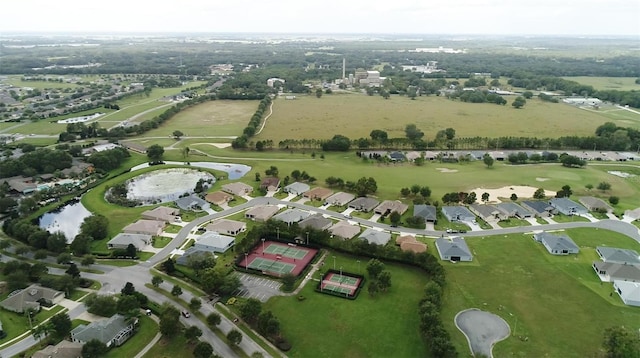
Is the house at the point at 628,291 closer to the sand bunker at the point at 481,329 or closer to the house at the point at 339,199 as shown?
the sand bunker at the point at 481,329

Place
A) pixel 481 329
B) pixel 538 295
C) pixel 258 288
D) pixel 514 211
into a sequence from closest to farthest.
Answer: pixel 481 329
pixel 538 295
pixel 258 288
pixel 514 211

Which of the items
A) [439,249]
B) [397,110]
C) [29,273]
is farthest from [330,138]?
[29,273]

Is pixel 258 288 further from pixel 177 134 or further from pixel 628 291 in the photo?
pixel 177 134

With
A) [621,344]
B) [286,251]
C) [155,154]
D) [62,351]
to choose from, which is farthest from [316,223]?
[155,154]

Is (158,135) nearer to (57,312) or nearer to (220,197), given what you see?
(220,197)

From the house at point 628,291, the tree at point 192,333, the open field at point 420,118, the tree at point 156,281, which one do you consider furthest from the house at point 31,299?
the open field at point 420,118

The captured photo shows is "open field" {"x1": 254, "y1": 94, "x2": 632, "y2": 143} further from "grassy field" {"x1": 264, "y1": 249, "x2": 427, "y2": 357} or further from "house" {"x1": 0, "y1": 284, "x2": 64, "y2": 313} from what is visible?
"house" {"x1": 0, "y1": 284, "x2": 64, "y2": 313}
